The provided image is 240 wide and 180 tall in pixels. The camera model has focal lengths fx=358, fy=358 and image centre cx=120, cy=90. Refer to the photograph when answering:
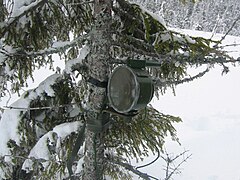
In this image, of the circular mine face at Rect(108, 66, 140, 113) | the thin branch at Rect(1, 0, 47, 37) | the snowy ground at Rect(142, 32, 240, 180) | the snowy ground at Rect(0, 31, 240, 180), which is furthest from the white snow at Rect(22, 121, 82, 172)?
the snowy ground at Rect(142, 32, 240, 180)

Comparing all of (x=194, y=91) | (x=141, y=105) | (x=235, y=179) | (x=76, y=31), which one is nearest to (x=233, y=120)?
(x=194, y=91)

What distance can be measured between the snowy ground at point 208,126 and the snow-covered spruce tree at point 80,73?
173 cm

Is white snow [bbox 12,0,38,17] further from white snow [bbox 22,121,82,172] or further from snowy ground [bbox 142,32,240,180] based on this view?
snowy ground [bbox 142,32,240,180]

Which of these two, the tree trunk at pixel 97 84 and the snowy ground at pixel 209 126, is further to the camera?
the snowy ground at pixel 209 126

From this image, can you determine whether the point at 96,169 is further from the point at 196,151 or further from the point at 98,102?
the point at 196,151

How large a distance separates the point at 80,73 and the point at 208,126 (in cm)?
661

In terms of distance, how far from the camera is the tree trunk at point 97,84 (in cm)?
183

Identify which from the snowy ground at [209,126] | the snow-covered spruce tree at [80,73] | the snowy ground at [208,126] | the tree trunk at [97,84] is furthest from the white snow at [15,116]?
the snowy ground at [209,126]

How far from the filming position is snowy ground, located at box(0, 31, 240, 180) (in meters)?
6.05

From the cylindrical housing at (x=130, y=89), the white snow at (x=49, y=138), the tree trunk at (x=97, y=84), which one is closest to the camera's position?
the cylindrical housing at (x=130, y=89)

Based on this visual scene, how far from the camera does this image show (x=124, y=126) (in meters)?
2.20

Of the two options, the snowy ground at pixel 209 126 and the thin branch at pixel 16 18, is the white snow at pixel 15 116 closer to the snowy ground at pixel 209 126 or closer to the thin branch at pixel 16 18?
the thin branch at pixel 16 18

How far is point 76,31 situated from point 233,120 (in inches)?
277

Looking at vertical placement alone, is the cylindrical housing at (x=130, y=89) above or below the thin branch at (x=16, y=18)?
below
